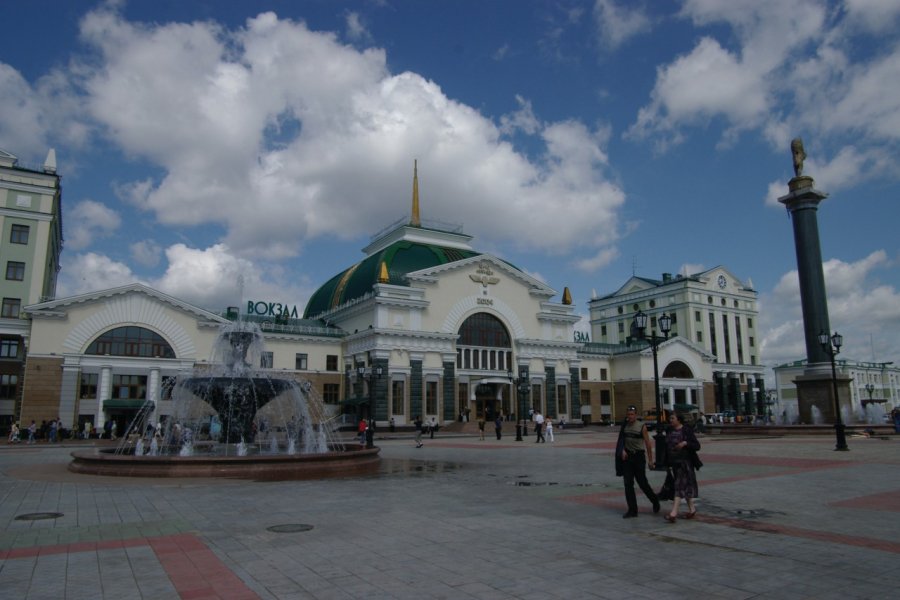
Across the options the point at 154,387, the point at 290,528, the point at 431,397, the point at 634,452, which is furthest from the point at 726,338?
the point at 290,528

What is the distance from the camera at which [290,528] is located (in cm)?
940

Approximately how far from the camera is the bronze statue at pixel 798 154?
3758 centimetres

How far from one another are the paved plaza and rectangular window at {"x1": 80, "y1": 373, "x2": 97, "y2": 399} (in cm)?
3249

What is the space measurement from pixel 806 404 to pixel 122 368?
44.9 metres

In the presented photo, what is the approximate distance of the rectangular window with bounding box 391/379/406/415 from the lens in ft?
170

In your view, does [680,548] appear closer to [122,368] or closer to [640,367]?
[122,368]

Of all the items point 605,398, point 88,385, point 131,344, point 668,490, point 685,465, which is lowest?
point 668,490

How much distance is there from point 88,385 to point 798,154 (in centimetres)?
4930

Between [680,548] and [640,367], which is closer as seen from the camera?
[680,548]

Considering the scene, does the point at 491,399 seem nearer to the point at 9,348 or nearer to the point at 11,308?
the point at 9,348

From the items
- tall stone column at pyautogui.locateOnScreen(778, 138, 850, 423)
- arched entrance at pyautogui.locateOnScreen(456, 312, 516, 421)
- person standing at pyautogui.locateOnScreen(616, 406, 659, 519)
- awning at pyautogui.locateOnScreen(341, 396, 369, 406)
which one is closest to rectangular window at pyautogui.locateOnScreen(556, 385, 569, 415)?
arched entrance at pyautogui.locateOnScreen(456, 312, 516, 421)

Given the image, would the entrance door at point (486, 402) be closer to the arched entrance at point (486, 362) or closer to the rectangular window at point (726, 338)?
the arched entrance at point (486, 362)

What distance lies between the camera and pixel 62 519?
33.4 ft

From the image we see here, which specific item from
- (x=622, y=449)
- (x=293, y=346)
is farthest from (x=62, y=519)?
(x=293, y=346)
